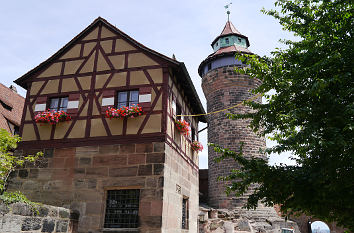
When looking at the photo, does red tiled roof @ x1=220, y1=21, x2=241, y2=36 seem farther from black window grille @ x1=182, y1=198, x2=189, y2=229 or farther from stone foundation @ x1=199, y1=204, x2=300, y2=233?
black window grille @ x1=182, y1=198, x2=189, y2=229

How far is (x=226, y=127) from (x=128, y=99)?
39.9 feet

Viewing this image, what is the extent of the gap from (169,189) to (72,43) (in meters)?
5.92

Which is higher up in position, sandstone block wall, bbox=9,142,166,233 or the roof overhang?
the roof overhang

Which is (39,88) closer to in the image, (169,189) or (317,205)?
(169,189)

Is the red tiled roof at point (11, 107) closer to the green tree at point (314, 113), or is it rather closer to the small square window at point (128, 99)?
the small square window at point (128, 99)

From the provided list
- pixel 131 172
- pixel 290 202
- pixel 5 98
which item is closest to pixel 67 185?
pixel 131 172

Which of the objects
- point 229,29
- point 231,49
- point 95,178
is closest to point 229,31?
point 229,29

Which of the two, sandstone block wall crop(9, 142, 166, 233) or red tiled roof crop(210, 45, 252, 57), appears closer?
sandstone block wall crop(9, 142, 166, 233)

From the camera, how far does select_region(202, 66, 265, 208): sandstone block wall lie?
2006 centimetres

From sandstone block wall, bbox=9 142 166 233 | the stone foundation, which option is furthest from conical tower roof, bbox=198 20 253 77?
sandstone block wall, bbox=9 142 166 233

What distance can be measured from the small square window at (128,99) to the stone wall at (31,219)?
3656mm

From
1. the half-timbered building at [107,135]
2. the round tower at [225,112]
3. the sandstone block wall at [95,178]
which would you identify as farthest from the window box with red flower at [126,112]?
the round tower at [225,112]

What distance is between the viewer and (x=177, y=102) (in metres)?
10.6

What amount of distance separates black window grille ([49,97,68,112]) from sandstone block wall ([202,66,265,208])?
12.3 metres
